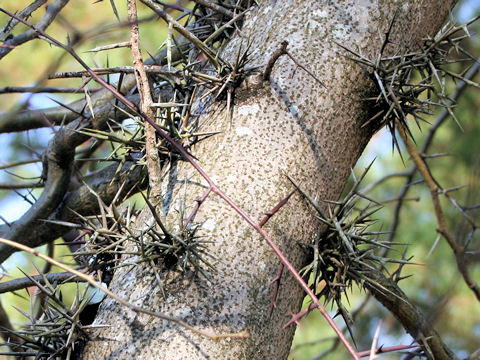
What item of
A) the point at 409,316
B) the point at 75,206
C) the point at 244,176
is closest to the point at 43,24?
the point at 244,176

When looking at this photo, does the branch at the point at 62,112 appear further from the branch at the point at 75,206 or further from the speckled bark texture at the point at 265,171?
the speckled bark texture at the point at 265,171

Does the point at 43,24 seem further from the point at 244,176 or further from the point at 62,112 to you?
the point at 62,112

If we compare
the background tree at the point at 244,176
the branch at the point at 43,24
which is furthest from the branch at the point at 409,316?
the branch at the point at 43,24

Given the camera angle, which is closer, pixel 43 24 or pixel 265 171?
pixel 265 171

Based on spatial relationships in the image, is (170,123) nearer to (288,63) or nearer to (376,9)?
(288,63)

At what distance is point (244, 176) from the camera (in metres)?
1.05

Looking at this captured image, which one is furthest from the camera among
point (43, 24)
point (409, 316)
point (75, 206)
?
point (75, 206)

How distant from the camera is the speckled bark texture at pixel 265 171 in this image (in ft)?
3.13

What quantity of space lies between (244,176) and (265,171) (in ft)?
0.14

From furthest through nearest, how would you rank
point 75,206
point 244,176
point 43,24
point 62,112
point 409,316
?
point 62,112
point 75,206
point 409,316
point 43,24
point 244,176

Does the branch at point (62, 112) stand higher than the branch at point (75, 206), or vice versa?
the branch at point (62, 112)

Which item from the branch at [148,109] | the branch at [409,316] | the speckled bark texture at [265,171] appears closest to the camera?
the speckled bark texture at [265,171]

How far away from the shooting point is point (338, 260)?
45.4 inches

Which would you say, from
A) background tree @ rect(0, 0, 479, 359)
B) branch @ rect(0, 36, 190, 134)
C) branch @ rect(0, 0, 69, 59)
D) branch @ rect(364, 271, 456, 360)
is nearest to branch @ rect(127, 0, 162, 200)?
background tree @ rect(0, 0, 479, 359)
